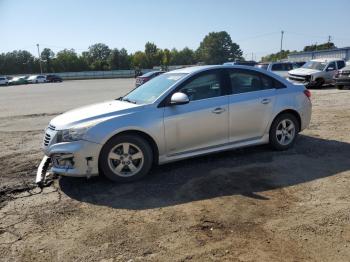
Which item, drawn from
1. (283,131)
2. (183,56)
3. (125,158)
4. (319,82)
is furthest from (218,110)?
(183,56)

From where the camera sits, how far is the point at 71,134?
5.45 metres

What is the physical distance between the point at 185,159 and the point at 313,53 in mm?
54349

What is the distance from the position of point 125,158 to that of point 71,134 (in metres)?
0.84

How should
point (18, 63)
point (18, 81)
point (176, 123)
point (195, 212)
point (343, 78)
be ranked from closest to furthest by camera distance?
point (195, 212)
point (176, 123)
point (343, 78)
point (18, 81)
point (18, 63)

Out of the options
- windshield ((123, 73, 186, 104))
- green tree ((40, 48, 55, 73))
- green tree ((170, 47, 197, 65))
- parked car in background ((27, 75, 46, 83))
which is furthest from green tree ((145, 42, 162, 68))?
windshield ((123, 73, 186, 104))

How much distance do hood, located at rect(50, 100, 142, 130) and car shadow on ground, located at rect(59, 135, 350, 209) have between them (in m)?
0.89

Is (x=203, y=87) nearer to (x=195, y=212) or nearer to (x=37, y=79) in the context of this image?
(x=195, y=212)

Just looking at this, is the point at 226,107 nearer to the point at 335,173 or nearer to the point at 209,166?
the point at 209,166

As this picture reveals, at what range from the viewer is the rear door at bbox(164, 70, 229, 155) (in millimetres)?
5895

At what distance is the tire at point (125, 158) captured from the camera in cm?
552

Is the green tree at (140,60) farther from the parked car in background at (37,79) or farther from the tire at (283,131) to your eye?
the tire at (283,131)

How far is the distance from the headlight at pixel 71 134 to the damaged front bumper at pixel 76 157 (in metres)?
0.06

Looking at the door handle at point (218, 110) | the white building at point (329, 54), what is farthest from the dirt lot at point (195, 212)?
the white building at point (329, 54)

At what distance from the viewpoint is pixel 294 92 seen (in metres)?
7.15
